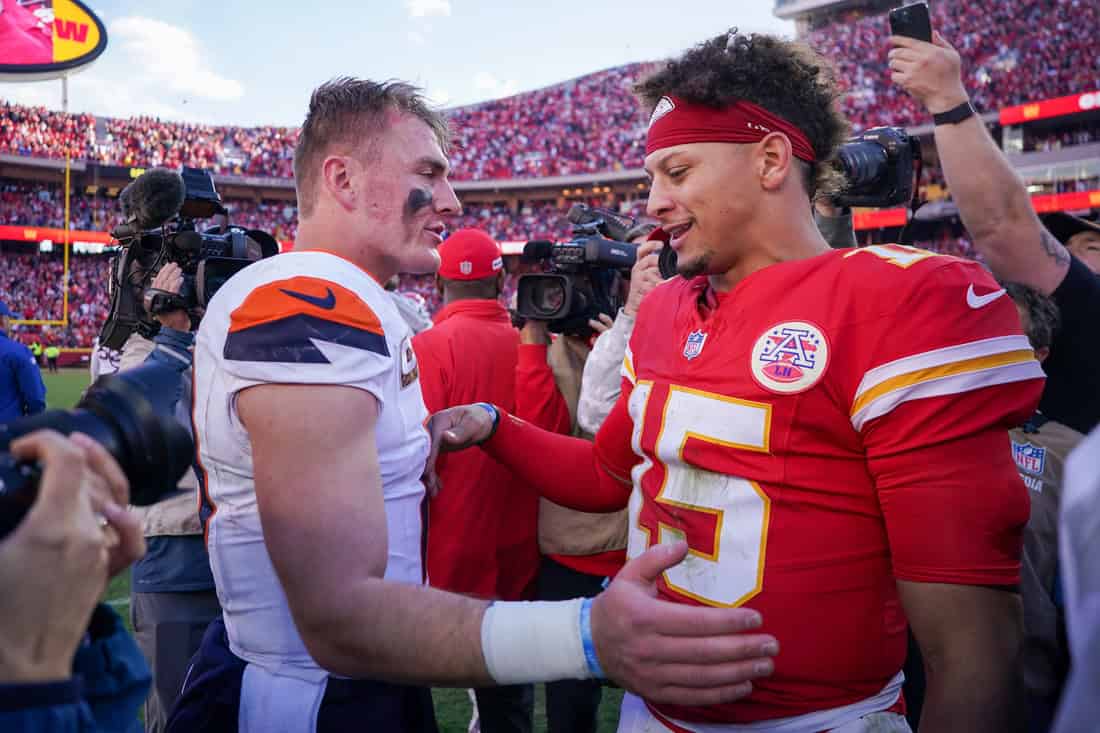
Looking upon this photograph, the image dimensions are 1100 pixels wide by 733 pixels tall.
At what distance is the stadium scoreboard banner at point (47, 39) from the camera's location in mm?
27828

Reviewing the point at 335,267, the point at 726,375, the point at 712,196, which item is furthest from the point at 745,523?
the point at 335,267

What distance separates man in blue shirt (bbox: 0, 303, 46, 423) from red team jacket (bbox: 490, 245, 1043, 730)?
166 inches

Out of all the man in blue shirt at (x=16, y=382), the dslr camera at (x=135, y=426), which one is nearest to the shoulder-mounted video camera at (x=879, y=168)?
the dslr camera at (x=135, y=426)

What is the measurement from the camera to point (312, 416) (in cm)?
139

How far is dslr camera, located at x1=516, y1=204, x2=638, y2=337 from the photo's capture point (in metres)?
3.50

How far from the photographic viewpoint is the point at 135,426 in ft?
3.47

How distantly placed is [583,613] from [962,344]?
88 cm

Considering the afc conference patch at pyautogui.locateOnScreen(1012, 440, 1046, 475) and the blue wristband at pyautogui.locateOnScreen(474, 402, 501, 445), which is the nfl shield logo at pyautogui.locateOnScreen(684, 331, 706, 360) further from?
the afc conference patch at pyautogui.locateOnScreen(1012, 440, 1046, 475)

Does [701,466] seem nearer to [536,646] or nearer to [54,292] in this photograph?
[536,646]

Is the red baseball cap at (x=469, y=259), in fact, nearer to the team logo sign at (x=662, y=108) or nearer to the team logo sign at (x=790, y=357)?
the team logo sign at (x=662, y=108)

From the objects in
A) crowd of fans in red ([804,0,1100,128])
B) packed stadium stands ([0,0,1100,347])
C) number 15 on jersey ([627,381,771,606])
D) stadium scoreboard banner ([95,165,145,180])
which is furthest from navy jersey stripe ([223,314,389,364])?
stadium scoreboard banner ([95,165,145,180])

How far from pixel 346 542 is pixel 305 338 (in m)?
0.38

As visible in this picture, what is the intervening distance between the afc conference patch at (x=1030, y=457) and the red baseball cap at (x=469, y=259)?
2307 mm

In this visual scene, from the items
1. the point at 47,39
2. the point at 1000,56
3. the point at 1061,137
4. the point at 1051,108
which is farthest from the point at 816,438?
the point at 47,39
